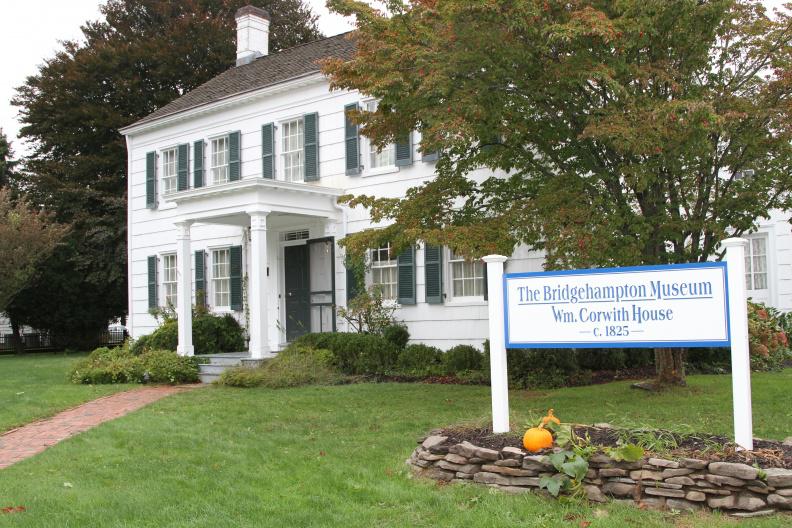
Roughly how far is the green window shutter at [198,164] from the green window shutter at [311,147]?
3600mm

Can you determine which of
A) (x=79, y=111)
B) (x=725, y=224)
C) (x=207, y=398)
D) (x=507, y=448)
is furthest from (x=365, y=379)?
(x=79, y=111)

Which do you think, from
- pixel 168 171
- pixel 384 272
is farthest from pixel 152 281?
pixel 384 272

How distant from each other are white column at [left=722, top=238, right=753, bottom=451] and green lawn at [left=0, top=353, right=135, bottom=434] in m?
8.32

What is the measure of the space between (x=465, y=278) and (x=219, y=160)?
7.61m

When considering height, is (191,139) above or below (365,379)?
above

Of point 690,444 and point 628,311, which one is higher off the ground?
point 628,311

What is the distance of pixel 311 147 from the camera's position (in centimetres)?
→ 1658

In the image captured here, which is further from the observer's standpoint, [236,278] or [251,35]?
[251,35]

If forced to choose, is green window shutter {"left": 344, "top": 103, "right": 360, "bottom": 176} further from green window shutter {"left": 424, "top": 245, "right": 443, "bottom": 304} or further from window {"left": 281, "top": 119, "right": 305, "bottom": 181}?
green window shutter {"left": 424, "top": 245, "right": 443, "bottom": 304}

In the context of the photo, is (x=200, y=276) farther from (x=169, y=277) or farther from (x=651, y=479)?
(x=651, y=479)

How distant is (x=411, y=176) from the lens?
1507cm

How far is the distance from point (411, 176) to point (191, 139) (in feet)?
23.0

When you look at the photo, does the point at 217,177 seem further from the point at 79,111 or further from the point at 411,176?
the point at 79,111

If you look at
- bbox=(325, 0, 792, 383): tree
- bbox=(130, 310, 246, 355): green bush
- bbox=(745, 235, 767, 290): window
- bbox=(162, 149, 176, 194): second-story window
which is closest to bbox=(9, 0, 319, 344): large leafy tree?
bbox=(162, 149, 176, 194): second-story window
